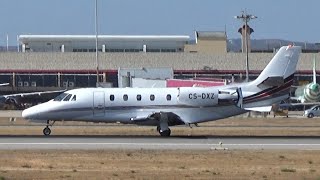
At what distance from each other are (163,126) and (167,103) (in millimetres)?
1596

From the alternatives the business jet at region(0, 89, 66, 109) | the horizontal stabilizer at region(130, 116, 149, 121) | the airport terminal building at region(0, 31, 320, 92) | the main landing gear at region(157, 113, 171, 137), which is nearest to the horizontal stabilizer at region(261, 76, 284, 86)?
the main landing gear at region(157, 113, 171, 137)

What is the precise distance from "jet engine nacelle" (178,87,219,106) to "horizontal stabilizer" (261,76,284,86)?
9.09 feet

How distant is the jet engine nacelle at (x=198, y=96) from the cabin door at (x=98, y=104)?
3.89 m

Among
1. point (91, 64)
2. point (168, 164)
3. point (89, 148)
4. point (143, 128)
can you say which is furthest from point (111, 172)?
point (91, 64)

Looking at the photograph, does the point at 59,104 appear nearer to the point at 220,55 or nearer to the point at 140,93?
the point at 140,93

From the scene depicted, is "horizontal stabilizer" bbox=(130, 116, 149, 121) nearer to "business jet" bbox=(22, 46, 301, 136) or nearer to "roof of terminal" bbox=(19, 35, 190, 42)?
"business jet" bbox=(22, 46, 301, 136)

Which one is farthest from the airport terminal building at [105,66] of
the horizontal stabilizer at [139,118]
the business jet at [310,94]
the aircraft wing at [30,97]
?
the horizontal stabilizer at [139,118]

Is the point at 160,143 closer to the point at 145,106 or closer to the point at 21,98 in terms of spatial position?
the point at 145,106

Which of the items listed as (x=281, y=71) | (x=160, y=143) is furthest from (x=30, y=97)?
(x=160, y=143)

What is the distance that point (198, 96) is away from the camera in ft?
153

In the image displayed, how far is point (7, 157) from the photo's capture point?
32031mm

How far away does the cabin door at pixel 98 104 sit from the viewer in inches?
1848

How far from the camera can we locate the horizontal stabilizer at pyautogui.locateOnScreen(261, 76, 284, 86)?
1863 inches

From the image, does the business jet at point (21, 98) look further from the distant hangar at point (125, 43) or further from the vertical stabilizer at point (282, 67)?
the vertical stabilizer at point (282, 67)
